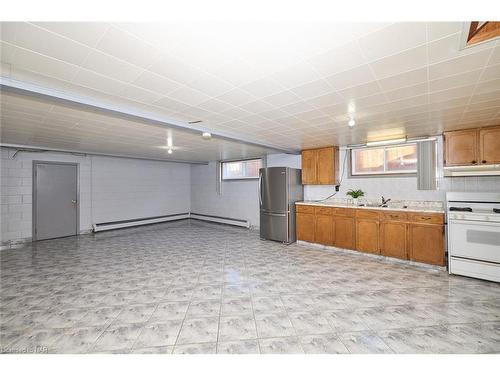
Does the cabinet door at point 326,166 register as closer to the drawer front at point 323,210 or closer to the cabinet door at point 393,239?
the drawer front at point 323,210

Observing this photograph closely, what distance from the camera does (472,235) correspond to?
3.33m

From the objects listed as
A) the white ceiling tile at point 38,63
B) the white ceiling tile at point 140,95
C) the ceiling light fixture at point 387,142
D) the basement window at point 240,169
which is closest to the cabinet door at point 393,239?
the ceiling light fixture at point 387,142

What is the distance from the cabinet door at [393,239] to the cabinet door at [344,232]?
522 millimetres

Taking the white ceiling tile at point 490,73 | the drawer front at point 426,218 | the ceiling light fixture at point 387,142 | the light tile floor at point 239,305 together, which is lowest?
the light tile floor at point 239,305

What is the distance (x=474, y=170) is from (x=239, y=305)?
436 centimetres

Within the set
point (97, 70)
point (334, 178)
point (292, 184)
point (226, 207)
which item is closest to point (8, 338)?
point (97, 70)

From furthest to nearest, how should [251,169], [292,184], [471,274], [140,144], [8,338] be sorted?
[251,169], [292,184], [140,144], [471,274], [8,338]

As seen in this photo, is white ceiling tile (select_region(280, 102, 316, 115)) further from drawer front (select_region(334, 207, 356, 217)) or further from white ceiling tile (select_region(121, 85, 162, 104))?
drawer front (select_region(334, 207, 356, 217))

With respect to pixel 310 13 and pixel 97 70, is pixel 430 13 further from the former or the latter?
pixel 97 70

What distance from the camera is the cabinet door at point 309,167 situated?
217 inches

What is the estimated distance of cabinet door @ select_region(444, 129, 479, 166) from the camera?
363 centimetres

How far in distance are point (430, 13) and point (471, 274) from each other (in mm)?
3869

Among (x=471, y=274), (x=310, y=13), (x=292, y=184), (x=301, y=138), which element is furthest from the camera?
(x=292, y=184)

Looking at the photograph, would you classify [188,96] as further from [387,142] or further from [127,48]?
[387,142]
